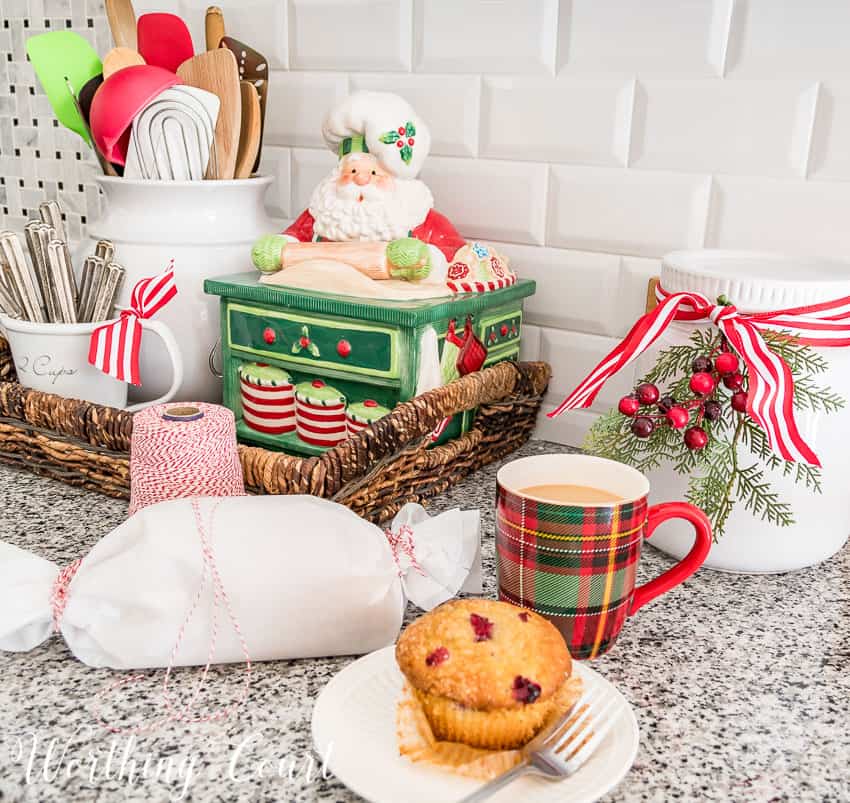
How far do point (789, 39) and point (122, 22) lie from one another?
690 millimetres

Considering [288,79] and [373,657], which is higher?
[288,79]

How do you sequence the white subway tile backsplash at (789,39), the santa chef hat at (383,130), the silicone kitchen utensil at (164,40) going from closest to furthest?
the white subway tile backsplash at (789,39)
the santa chef hat at (383,130)
the silicone kitchen utensil at (164,40)

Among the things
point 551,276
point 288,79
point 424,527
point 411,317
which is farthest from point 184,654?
point 288,79

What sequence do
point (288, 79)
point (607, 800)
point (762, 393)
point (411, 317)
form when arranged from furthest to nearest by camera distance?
point (288, 79)
point (411, 317)
point (762, 393)
point (607, 800)

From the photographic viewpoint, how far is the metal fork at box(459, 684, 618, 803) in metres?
0.41

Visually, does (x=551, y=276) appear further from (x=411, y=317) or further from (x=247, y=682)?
(x=247, y=682)

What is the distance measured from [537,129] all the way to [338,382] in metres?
0.34

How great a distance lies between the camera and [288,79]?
111cm

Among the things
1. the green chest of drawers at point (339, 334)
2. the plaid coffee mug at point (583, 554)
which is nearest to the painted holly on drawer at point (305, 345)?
the green chest of drawers at point (339, 334)

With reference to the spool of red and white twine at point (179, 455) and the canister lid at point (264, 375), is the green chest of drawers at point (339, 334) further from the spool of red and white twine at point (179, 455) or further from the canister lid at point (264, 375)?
the spool of red and white twine at point (179, 455)

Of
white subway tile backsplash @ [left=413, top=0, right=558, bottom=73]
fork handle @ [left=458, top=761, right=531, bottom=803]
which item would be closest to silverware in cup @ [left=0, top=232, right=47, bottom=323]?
white subway tile backsplash @ [left=413, top=0, right=558, bottom=73]

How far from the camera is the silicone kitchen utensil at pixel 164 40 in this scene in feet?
3.20

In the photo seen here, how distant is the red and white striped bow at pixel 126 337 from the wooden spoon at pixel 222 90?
15 centimetres

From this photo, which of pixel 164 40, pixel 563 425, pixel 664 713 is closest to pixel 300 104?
pixel 164 40
